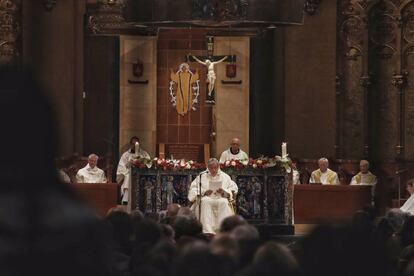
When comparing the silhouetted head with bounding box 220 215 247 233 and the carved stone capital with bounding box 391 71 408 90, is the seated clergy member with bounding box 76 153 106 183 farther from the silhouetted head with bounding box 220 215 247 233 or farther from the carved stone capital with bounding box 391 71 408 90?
the silhouetted head with bounding box 220 215 247 233

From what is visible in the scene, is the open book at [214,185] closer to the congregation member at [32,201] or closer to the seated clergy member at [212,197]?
the seated clergy member at [212,197]

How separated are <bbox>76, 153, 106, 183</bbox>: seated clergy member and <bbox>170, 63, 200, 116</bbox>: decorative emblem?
364cm

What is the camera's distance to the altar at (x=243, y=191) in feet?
72.0

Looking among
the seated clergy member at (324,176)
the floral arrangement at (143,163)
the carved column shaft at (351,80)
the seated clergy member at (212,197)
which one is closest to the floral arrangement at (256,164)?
the seated clergy member at (212,197)

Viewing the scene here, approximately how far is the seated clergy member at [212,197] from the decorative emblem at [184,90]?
6.85m

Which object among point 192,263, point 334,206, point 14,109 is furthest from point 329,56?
point 14,109

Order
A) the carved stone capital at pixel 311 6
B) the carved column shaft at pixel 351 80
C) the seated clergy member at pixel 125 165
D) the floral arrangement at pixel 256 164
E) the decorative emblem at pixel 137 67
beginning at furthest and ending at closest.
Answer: the decorative emblem at pixel 137 67
the carved stone capital at pixel 311 6
the carved column shaft at pixel 351 80
the seated clergy member at pixel 125 165
the floral arrangement at pixel 256 164

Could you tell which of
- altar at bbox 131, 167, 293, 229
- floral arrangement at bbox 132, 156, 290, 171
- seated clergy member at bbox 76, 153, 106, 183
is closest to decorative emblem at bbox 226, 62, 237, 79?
seated clergy member at bbox 76, 153, 106, 183

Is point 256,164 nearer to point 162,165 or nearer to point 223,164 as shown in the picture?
point 223,164

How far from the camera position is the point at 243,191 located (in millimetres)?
22125

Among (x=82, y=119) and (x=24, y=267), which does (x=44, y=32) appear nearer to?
(x=82, y=119)

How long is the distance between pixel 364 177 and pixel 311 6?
4.51 meters

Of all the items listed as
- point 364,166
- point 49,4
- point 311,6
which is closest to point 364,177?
point 364,166

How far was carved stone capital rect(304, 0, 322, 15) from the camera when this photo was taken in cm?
2781
